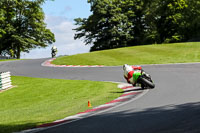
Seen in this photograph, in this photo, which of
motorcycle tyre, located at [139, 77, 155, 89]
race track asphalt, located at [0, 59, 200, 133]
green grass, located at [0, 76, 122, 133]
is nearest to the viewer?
A: race track asphalt, located at [0, 59, 200, 133]

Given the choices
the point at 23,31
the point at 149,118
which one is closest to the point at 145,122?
the point at 149,118

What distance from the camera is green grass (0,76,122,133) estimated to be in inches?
376

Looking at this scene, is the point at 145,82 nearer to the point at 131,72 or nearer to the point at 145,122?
the point at 131,72

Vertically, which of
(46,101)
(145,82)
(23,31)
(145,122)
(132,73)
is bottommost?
(46,101)

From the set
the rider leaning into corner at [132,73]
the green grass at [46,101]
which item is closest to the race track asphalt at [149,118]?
the green grass at [46,101]

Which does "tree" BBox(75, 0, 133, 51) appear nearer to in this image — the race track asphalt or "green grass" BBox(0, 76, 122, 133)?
"green grass" BBox(0, 76, 122, 133)

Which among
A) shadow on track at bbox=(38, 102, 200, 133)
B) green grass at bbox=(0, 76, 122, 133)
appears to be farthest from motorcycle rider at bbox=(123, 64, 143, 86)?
shadow on track at bbox=(38, 102, 200, 133)

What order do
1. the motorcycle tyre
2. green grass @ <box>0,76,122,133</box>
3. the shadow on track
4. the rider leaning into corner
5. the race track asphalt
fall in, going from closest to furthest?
the shadow on track < the race track asphalt < green grass @ <box>0,76,122,133</box> < the motorcycle tyre < the rider leaning into corner

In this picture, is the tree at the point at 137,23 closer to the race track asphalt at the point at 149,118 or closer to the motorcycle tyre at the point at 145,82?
the motorcycle tyre at the point at 145,82

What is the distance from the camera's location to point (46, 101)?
13.5m

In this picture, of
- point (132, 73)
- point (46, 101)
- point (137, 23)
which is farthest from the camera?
point (137, 23)

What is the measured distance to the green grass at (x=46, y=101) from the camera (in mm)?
9547

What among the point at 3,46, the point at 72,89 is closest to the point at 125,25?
the point at 3,46

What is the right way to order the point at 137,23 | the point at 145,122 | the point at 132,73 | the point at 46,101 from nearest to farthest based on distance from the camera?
the point at 145,122 < the point at 46,101 < the point at 132,73 < the point at 137,23
